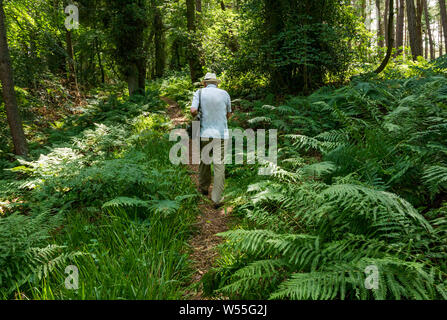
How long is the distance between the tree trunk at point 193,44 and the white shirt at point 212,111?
28.4ft

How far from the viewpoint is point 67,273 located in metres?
2.79

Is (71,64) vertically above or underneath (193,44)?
underneath

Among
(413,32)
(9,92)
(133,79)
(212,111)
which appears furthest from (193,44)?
(413,32)

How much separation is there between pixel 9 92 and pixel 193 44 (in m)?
7.95

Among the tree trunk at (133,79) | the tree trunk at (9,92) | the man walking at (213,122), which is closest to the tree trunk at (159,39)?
the tree trunk at (133,79)

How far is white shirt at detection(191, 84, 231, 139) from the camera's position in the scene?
16.8 feet

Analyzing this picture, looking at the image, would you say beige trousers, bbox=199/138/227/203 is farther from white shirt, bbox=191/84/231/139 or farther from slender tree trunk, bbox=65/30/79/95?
slender tree trunk, bbox=65/30/79/95

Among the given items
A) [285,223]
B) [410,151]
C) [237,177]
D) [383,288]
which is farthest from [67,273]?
[410,151]

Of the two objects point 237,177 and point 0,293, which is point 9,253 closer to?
point 0,293

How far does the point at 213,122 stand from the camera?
17.1ft

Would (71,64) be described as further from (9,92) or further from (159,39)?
(159,39)

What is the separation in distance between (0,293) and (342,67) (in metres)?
9.83
